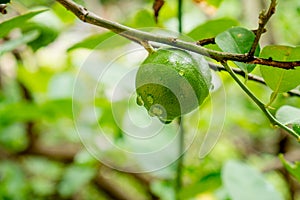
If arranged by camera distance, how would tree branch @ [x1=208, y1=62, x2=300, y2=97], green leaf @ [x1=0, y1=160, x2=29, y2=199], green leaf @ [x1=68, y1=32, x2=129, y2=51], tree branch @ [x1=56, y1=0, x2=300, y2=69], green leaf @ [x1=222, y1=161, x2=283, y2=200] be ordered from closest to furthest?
tree branch @ [x1=56, y1=0, x2=300, y2=69] → tree branch @ [x1=208, y1=62, x2=300, y2=97] → green leaf @ [x1=68, y1=32, x2=129, y2=51] → green leaf @ [x1=222, y1=161, x2=283, y2=200] → green leaf @ [x1=0, y1=160, x2=29, y2=199]

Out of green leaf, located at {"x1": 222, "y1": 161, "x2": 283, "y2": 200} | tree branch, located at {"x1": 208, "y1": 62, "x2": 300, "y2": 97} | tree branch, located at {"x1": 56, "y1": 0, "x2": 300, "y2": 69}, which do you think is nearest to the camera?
tree branch, located at {"x1": 56, "y1": 0, "x2": 300, "y2": 69}

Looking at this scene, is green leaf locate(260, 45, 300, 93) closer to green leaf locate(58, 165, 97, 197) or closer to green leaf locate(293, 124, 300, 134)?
green leaf locate(293, 124, 300, 134)

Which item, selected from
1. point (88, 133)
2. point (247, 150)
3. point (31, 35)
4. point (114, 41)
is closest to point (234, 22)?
point (114, 41)

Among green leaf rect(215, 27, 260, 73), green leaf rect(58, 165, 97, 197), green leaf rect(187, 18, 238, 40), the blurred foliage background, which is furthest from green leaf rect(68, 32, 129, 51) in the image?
green leaf rect(58, 165, 97, 197)

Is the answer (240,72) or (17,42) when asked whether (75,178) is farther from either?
(240,72)

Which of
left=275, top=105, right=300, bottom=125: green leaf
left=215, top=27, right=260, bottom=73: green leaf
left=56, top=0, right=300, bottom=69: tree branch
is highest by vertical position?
left=56, top=0, right=300, bottom=69: tree branch

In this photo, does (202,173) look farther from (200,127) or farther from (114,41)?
(114,41)

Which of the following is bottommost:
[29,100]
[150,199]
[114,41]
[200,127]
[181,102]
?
[150,199]
